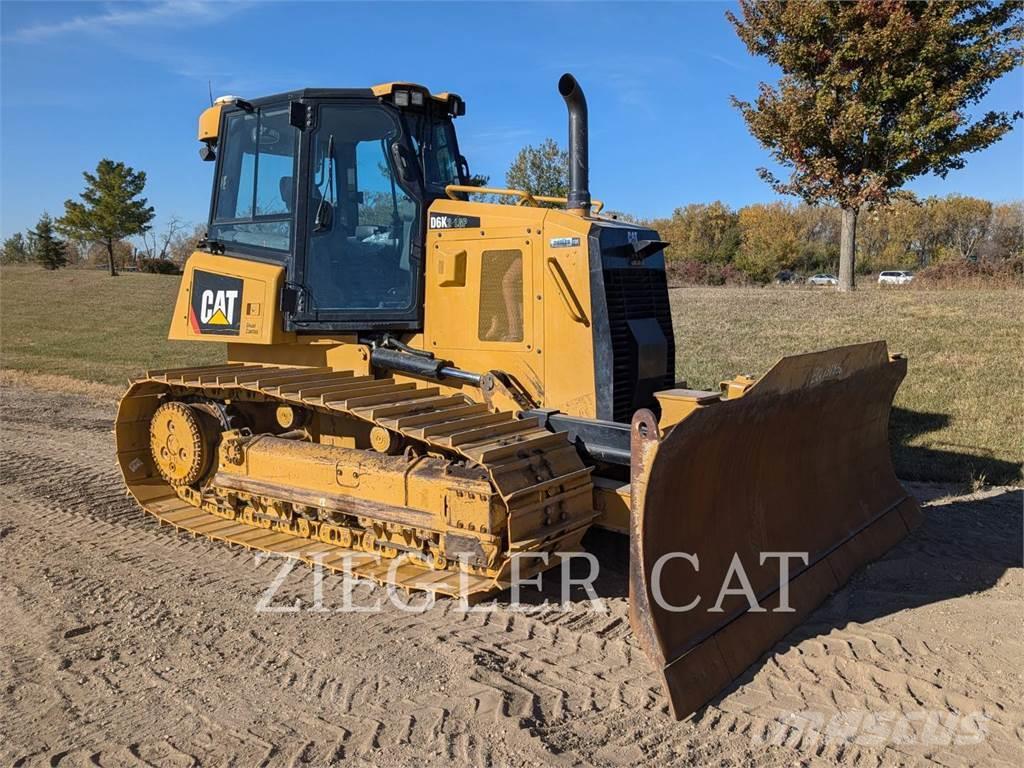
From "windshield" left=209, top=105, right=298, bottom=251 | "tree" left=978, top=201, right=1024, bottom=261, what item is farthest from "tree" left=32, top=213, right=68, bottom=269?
"tree" left=978, top=201, right=1024, bottom=261

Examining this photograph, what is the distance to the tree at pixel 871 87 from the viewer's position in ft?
55.5

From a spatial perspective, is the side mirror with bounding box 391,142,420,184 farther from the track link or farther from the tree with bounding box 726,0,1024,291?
the tree with bounding box 726,0,1024,291

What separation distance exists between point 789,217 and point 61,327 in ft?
183

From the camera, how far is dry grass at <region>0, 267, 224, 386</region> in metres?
16.4

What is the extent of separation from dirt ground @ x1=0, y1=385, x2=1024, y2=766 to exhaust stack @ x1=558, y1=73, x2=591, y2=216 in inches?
92.9

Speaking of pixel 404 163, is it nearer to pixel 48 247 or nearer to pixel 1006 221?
pixel 48 247

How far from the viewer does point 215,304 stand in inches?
249

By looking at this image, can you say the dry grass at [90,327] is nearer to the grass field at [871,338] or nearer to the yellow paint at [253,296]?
the grass field at [871,338]

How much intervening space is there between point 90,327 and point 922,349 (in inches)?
847

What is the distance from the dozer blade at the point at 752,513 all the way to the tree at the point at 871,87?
1367cm

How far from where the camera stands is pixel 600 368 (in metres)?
5.02

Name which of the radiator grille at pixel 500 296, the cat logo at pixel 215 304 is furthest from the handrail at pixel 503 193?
the cat logo at pixel 215 304

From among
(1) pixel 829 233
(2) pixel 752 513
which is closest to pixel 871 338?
(2) pixel 752 513

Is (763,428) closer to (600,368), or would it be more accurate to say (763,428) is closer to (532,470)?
(600,368)
